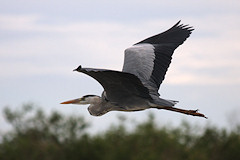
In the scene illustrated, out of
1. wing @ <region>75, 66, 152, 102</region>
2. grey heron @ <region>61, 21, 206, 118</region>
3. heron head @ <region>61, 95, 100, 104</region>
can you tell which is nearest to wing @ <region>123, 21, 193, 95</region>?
grey heron @ <region>61, 21, 206, 118</region>

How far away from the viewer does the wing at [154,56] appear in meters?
11.0

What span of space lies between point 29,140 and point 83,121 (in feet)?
8.64

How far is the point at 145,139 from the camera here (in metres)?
27.0

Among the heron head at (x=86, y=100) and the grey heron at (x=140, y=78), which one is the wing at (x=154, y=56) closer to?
the grey heron at (x=140, y=78)

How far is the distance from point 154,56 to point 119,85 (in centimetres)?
180

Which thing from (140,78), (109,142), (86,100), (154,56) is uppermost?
(154,56)

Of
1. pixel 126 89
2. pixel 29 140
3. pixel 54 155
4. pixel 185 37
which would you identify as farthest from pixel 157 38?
pixel 29 140

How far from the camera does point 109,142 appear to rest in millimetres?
26438

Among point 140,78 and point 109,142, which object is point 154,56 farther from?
point 109,142

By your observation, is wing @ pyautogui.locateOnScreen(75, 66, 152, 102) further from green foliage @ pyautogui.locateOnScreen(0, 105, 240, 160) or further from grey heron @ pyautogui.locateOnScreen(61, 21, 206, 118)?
green foliage @ pyautogui.locateOnScreen(0, 105, 240, 160)

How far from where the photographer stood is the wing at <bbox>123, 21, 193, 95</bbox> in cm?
1102

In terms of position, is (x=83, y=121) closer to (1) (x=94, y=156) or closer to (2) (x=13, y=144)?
(1) (x=94, y=156)

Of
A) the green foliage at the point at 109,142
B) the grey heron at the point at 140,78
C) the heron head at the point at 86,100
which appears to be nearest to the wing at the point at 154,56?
the grey heron at the point at 140,78

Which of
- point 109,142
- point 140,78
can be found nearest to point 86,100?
point 140,78
